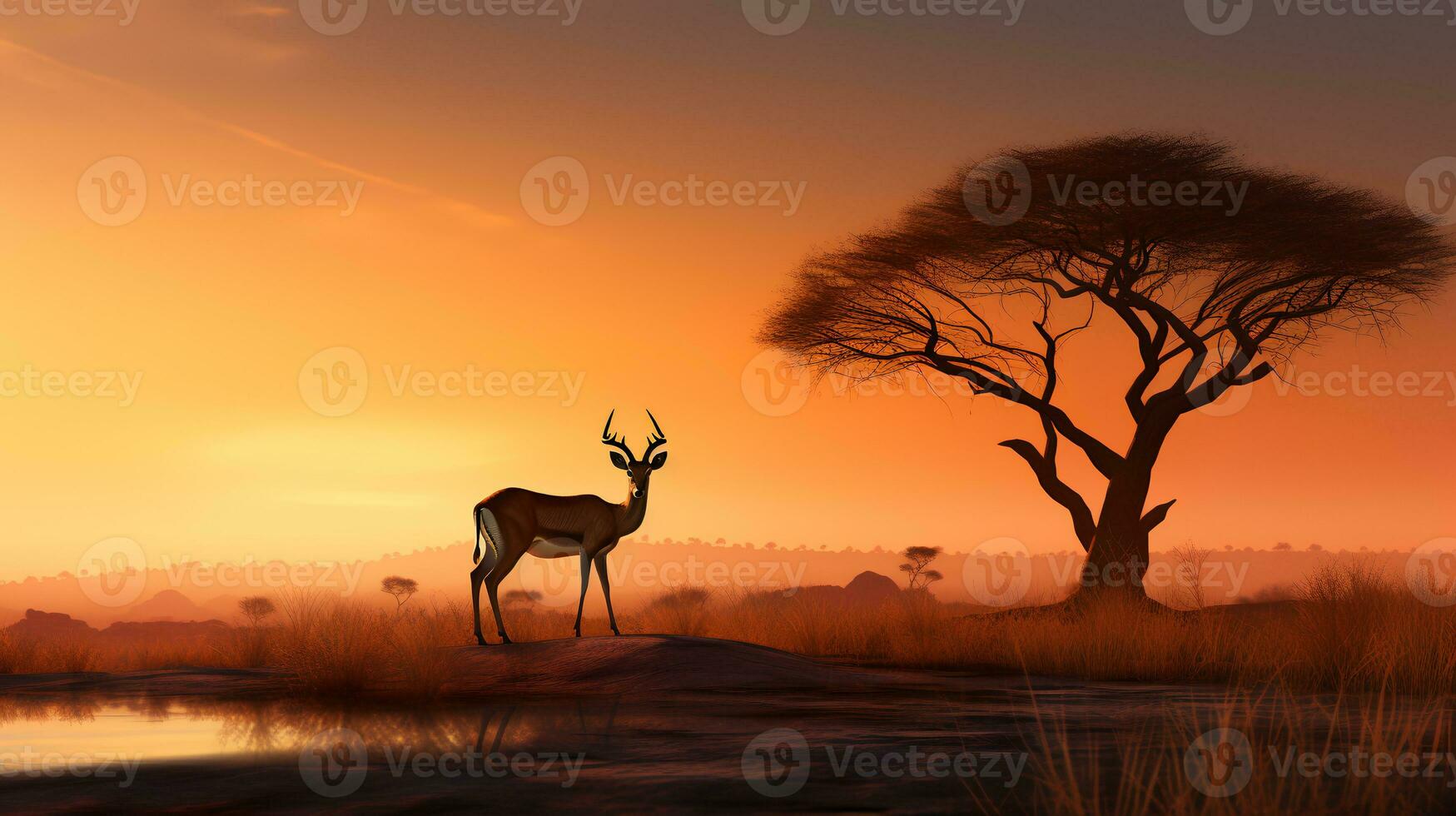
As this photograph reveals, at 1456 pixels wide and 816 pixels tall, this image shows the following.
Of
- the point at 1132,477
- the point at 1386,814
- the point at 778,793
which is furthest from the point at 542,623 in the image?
the point at 1386,814

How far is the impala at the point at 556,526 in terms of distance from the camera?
13555 millimetres

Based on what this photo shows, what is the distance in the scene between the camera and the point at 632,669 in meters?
11.3
